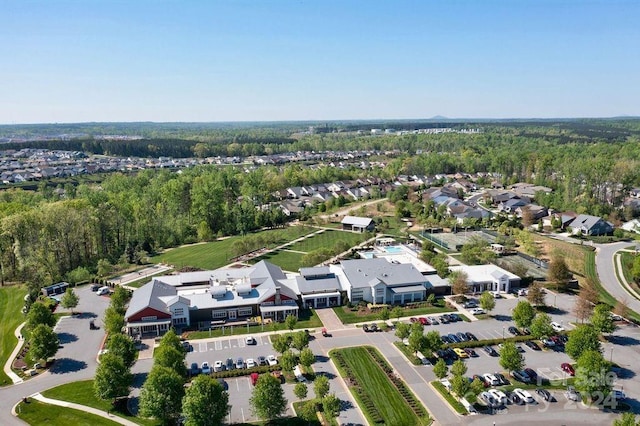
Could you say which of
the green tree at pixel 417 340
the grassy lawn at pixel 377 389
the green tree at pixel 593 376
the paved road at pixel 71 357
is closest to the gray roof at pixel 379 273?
the grassy lawn at pixel 377 389

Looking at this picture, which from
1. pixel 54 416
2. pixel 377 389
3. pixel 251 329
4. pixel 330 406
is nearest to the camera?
pixel 330 406

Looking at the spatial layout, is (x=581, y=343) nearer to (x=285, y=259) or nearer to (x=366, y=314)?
(x=366, y=314)

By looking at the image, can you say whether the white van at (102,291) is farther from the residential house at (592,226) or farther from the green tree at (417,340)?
the residential house at (592,226)

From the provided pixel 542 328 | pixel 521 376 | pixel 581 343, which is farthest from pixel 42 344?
pixel 581 343

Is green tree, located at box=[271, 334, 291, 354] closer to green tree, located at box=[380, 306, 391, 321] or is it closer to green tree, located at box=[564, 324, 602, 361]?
green tree, located at box=[380, 306, 391, 321]

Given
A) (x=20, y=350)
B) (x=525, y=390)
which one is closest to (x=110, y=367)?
(x=20, y=350)

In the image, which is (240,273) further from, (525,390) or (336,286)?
(525,390)

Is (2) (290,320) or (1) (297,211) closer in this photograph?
(2) (290,320)
